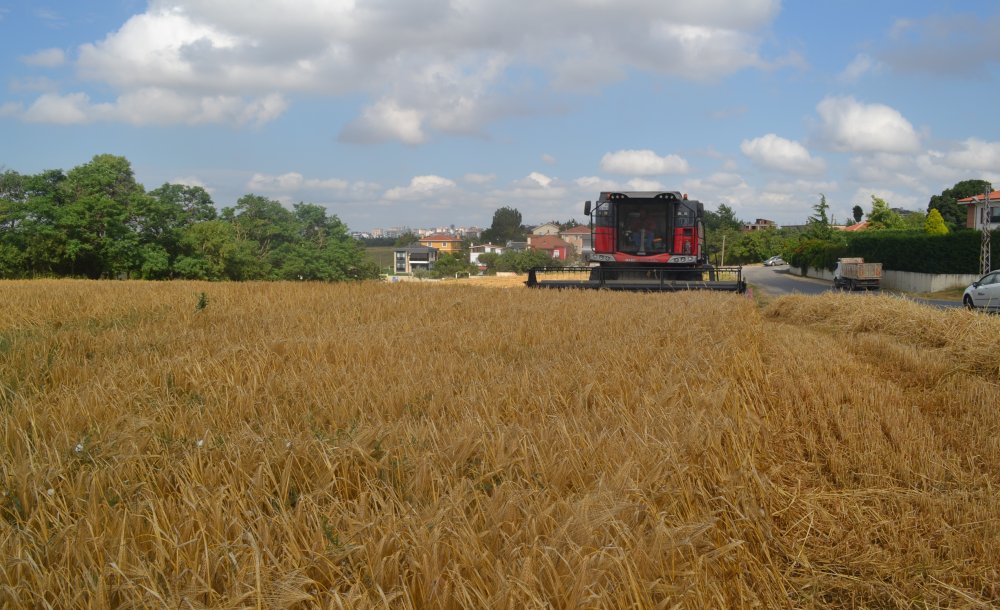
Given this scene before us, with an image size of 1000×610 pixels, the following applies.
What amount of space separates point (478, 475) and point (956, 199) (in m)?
102

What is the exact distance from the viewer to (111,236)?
4119 cm

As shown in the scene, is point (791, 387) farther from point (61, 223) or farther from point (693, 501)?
point (61, 223)

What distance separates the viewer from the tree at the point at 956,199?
8319 cm

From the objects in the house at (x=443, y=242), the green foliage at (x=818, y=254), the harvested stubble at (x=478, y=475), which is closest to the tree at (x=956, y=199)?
the green foliage at (x=818, y=254)

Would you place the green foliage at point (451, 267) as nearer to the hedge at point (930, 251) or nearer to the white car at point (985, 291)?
the hedge at point (930, 251)

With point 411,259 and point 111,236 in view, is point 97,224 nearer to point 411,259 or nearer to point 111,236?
point 111,236

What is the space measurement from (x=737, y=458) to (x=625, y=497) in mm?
876

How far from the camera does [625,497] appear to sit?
2082mm

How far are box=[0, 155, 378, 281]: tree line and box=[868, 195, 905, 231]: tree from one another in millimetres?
60165

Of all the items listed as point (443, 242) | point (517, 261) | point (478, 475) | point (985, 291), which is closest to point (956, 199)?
point (517, 261)

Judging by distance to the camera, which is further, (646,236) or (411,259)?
(411,259)

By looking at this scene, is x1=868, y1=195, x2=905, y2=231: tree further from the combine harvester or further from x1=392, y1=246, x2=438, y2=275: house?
x1=392, y1=246, x2=438, y2=275: house

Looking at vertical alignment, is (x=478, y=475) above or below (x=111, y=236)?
below

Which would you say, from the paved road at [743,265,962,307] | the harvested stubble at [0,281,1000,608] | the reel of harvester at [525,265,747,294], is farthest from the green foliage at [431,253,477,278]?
the harvested stubble at [0,281,1000,608]
